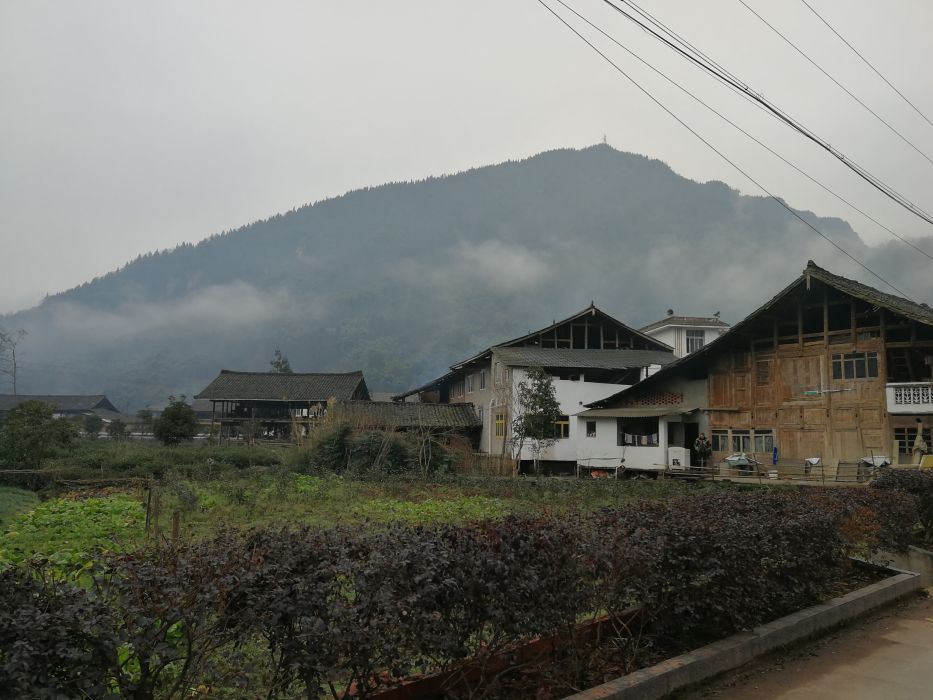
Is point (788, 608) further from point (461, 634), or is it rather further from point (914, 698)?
point (461, 634)

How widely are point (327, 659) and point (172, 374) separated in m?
140

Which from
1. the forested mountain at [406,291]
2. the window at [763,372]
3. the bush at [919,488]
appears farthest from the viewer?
the forested mountain at [406,291]

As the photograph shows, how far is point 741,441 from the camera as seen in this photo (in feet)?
92.8

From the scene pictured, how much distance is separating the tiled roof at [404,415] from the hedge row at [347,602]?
23213 mm

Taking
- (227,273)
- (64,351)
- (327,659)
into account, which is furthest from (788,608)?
(227,273)

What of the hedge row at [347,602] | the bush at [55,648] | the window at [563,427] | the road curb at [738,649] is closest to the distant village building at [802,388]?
the window at [563,427]

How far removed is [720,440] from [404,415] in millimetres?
16011

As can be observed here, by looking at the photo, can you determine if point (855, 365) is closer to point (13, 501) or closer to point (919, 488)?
point (919, 488)

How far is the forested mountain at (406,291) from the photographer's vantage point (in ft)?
426

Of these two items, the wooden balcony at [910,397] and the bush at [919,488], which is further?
the wooden balcony at [910,397]

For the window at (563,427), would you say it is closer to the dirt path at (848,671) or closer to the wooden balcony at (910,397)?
the wooden balcony at (910,397)

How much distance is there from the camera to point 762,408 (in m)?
27.7

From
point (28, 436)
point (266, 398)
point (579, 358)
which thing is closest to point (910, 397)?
point (579, 358)

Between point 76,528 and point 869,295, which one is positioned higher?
point 869,295
